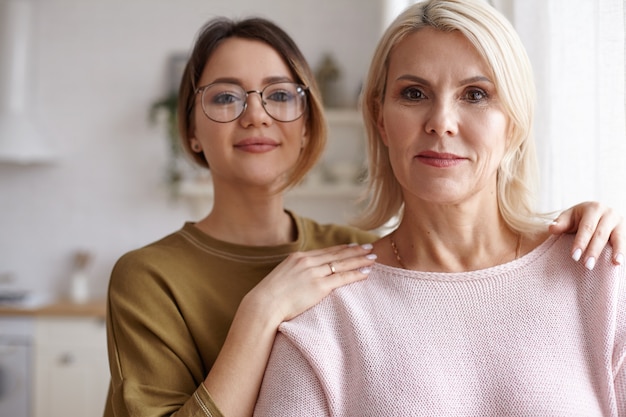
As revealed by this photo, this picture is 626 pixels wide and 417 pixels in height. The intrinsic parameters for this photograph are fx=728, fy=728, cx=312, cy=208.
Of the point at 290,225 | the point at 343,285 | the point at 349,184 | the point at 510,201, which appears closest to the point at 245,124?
the point at 290,225

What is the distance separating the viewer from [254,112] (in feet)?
5.75

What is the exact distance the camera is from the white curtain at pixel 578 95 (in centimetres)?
150

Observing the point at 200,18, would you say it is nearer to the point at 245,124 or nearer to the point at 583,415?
the point at 245,124

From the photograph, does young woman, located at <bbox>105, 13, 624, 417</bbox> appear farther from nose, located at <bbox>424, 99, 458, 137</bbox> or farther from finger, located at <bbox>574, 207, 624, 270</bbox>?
nose, located at <bbox>424, 99, 458, 137</bbox>

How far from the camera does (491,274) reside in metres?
1.42

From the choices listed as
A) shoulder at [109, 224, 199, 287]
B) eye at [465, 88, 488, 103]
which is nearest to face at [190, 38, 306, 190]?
shoulder at [109, 224, 199, 287]

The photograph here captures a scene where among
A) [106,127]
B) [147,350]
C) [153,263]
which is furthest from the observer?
[106,127]

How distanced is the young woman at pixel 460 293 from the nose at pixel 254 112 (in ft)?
1.18

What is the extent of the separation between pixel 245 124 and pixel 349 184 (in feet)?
9.19

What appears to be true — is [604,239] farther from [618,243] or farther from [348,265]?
[348,265]

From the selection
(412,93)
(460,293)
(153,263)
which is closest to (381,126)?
(412,93)

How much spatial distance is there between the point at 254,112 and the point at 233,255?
0.35 meters

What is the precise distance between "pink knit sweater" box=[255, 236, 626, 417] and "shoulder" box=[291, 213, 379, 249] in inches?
19.5

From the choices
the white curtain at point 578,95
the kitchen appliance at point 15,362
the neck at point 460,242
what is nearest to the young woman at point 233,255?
the neck at point 460,242
